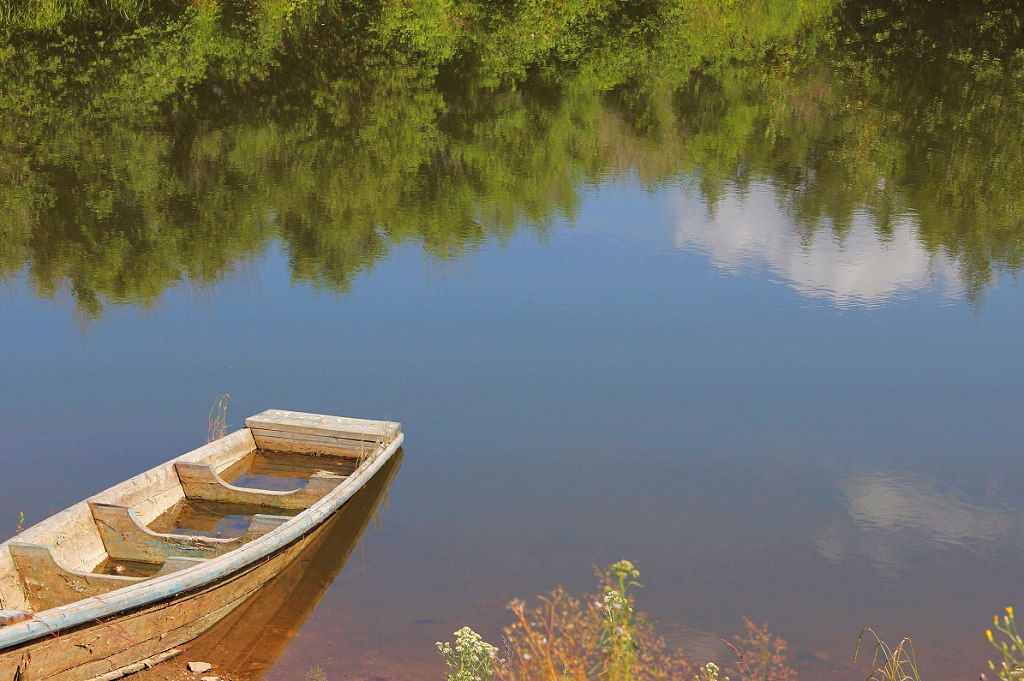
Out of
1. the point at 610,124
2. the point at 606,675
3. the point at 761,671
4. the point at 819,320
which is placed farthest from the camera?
the point at 610,124

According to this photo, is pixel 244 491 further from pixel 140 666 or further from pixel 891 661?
pixel 891 661

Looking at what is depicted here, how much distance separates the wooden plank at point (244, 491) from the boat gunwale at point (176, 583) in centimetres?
17

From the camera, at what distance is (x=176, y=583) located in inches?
264

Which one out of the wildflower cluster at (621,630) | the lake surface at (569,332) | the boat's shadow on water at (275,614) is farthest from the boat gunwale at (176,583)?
the wildflower cluster at (621,630)

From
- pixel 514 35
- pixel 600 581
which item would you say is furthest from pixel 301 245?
pixel 514 35

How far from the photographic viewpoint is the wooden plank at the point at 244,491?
28.9 ft

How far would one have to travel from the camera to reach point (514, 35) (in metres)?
31.5

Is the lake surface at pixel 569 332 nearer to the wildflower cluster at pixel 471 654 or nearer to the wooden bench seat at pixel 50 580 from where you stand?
the wildflower cluster at pixel 471 654

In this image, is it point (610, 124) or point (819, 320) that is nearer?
point (819, 320)

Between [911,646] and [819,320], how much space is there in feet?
20.7

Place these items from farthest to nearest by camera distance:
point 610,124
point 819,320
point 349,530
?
point 610,124 → point 819,320 → point 349,530

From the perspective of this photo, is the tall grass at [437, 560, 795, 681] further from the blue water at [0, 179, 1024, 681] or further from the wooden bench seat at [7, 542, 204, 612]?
the wooden bench seat at [7, 542, 204, 612]

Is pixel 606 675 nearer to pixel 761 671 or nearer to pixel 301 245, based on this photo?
pixel 761 671

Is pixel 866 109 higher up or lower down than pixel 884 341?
higher up
